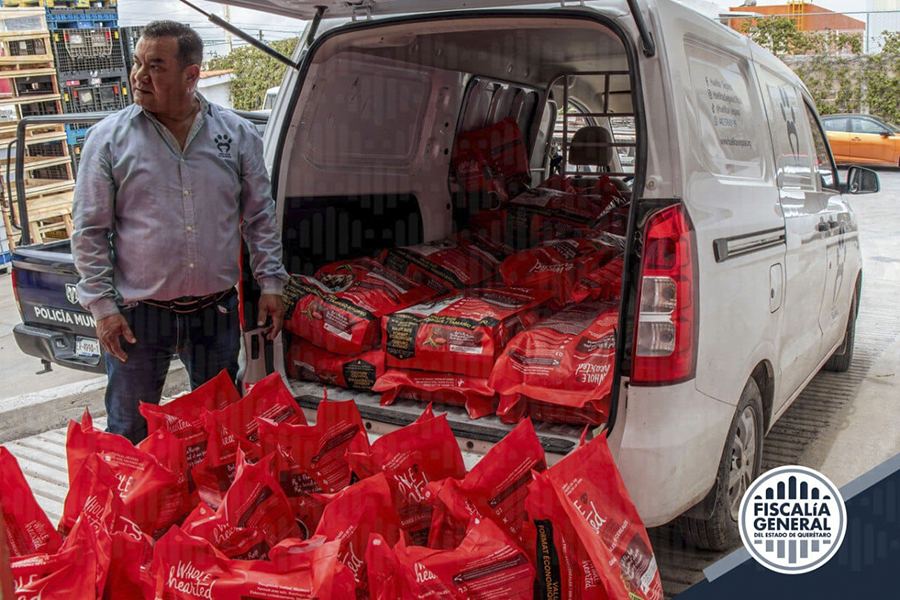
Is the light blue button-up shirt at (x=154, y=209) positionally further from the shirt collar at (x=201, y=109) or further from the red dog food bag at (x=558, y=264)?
the red dog food bag at (x=558, y=264)

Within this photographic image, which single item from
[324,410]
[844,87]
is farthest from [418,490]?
[844,87]

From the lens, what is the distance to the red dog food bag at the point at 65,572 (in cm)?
190

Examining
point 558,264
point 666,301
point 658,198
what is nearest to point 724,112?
point 658,198

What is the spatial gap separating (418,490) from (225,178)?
132 cm

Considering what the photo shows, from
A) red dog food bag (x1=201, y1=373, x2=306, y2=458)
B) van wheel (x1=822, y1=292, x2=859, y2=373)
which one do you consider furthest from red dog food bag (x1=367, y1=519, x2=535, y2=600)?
van wheel (x1=822, y1=292, x2=859, y2=373)

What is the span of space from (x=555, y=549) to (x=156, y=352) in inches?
65.6

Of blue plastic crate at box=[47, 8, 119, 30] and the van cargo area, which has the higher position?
blue plastic crate at box=[47, 8, 119, 30]

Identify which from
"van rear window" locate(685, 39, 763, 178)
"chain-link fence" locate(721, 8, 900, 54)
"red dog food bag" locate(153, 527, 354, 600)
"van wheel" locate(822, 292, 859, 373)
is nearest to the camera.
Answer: "red dog food bag" locate(153, 527, 354, 600)

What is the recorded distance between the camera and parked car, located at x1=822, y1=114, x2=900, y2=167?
18.1 metres

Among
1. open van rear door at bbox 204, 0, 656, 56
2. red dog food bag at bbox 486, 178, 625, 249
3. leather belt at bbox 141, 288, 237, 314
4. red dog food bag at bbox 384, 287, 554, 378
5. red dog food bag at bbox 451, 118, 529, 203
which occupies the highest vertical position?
→ open van rear door at bbox 204, 0, 656, 56

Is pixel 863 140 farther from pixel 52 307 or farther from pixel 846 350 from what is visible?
pixel 52 307

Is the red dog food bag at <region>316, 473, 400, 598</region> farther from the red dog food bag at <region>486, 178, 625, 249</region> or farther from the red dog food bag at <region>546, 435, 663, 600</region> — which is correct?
the red dog food bag at <region>486, 178, 625, 249</region>

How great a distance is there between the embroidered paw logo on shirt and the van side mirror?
3724 millimetres

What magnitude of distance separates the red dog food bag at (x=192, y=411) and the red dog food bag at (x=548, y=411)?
3.22ft
